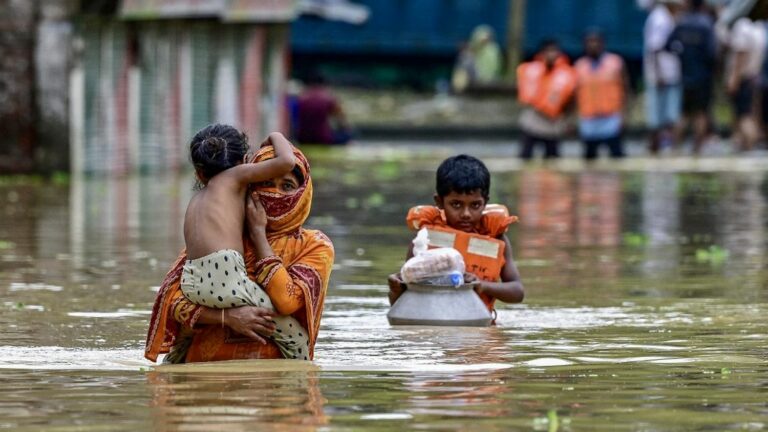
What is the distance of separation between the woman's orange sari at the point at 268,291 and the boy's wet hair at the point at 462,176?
152cm

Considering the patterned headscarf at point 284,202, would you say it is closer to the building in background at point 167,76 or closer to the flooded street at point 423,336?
the flooded street at point 423,336

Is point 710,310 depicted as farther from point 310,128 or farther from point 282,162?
point 310,128

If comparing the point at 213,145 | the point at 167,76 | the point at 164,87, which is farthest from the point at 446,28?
the point at 213,145

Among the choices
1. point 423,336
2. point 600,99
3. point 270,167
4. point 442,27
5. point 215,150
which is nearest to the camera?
point 270,167

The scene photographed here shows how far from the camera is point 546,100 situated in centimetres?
3012

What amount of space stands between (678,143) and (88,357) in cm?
2349

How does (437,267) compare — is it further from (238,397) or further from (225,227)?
(238,397)

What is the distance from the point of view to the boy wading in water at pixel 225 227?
25.0 feet

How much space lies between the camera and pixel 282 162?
761cm

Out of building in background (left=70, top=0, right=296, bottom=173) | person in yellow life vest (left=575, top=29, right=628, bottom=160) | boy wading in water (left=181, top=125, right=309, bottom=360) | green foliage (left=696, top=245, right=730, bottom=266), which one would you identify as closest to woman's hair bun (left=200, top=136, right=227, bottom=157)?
boy wading in water (left=181, top=125, right=309, bottom=360)

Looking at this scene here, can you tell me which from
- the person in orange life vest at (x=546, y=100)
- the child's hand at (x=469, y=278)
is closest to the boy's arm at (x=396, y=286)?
the child's hand at (x=469, y=278)

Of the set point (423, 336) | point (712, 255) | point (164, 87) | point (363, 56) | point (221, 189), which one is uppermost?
point (221, 189)

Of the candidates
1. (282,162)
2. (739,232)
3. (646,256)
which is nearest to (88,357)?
(282,162)

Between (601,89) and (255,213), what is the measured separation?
22.7m
